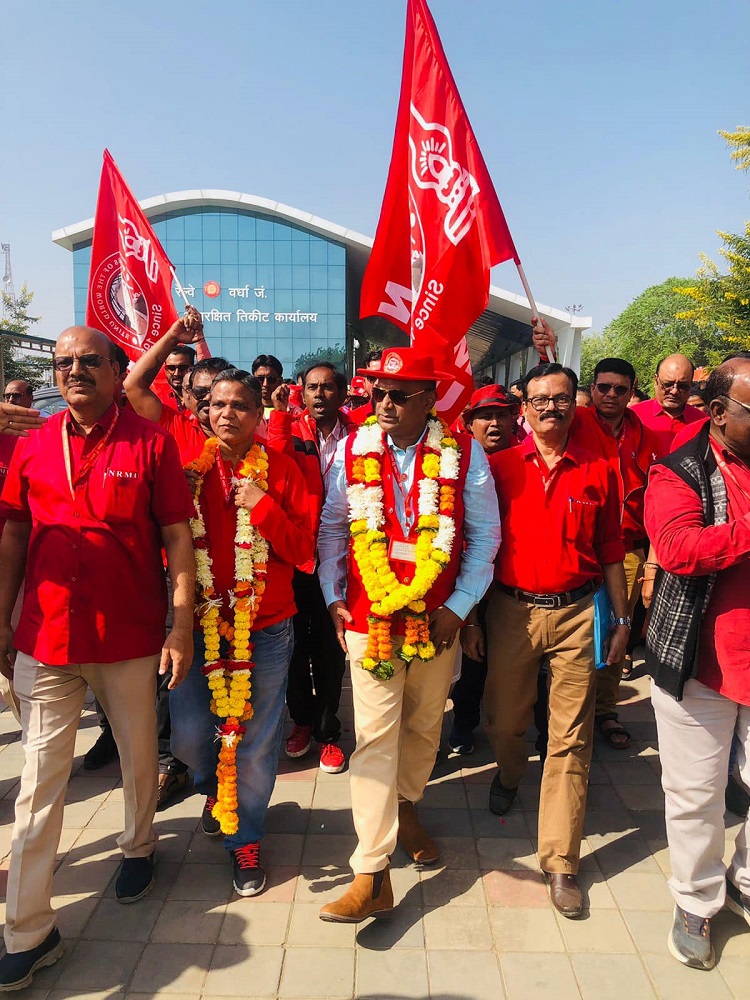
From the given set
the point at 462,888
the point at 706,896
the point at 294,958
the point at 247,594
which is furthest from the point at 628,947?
the point at 247,594

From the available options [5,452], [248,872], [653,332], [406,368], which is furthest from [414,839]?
[653,332]

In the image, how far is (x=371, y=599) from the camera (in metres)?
2.91

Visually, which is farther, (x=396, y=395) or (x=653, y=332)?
(x=653, y=332)

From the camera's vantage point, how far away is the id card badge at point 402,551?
2963 mm

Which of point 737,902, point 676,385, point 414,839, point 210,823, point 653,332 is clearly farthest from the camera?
point 653,332

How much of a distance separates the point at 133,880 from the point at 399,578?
5.69 feet

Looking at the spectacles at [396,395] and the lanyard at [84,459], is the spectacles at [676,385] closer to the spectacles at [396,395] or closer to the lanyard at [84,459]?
the spectacles at [396,395]

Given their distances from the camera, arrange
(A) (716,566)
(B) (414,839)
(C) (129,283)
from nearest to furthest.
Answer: (A) (716,566)
(B) (414,839)
(C) (129,283)

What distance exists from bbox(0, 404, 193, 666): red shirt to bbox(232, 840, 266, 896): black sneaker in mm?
1082

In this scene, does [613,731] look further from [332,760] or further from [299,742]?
[299,742]

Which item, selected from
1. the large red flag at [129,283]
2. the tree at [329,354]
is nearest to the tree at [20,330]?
the tree at [329,354]

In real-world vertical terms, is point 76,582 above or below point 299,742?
above

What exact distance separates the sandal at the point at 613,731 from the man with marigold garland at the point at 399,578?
177 cm

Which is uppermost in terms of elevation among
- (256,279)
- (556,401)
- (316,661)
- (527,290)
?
(256,279)
